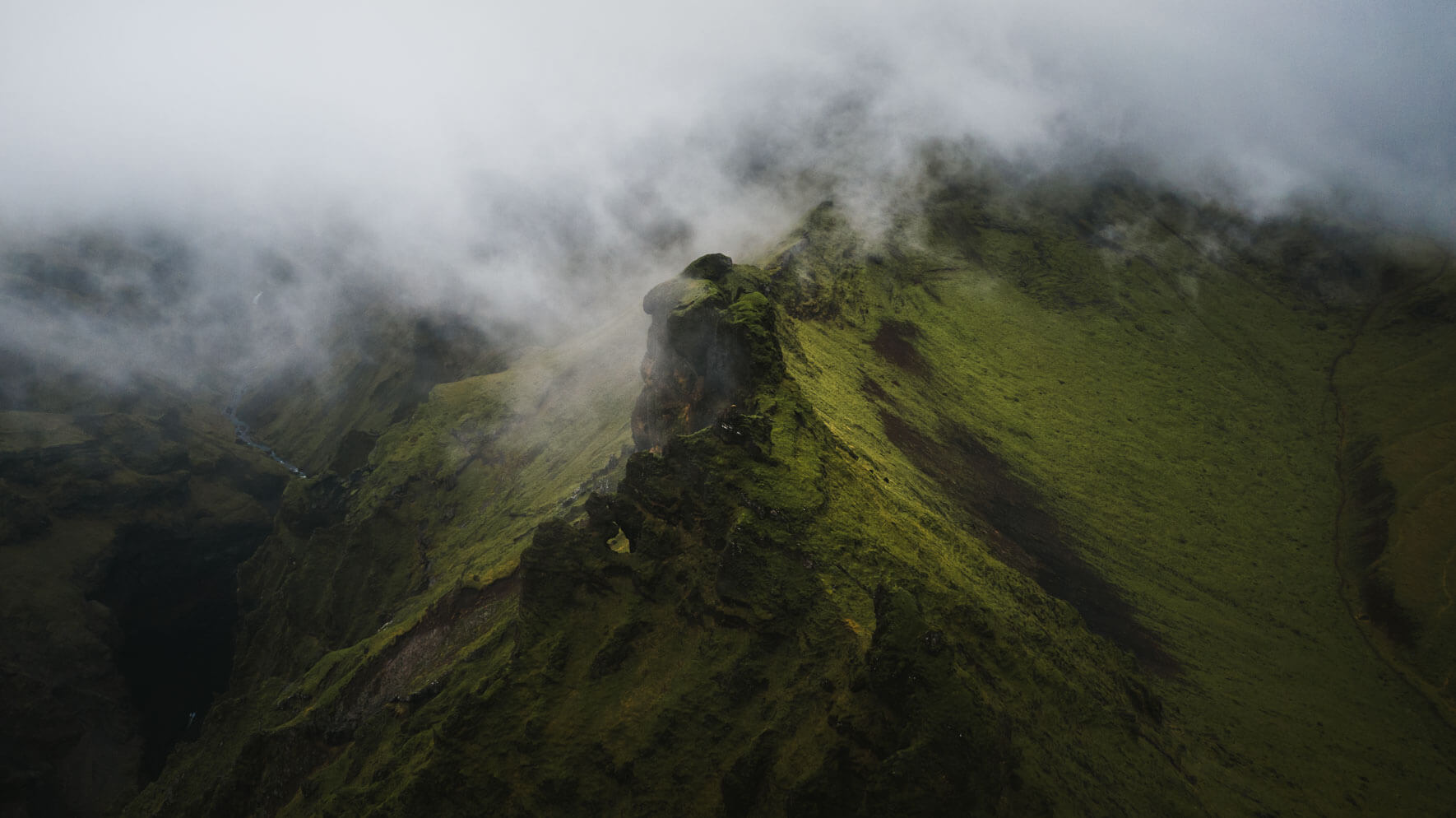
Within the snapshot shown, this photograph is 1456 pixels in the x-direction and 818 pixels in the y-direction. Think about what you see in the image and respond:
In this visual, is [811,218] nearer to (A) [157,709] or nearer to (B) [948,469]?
(B) [948,469]

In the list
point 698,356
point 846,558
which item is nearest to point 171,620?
point 698,356

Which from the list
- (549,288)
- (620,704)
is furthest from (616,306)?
(620,704)

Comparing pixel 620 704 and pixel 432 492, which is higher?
pixel 620 704

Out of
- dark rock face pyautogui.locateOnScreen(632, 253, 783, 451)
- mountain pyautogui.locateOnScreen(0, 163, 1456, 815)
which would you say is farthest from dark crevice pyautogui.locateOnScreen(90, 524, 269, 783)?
dark rock face pyautogui.locateOnScreen(632, 253, 783, 451)

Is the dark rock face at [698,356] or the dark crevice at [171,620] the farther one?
the dark crevice at [171,620]

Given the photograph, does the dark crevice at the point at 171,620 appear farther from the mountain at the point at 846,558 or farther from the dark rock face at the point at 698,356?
the dark rock face at the point at 698,356

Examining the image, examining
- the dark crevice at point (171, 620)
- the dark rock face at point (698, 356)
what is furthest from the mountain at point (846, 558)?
the dark crevice at point (171, 620)

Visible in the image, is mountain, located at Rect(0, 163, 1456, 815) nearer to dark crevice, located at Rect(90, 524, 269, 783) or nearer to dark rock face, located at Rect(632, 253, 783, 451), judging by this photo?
dark rock face, located at Rect(632, 253, 783, 451)

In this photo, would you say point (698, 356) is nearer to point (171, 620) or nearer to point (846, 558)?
point (846, 558)

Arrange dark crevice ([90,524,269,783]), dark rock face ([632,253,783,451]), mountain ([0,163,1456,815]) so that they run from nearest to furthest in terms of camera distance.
→ mountain ([0,163,1456,815]) < dark rock face ([632,253,783,451]) < dark crevice ([90,524,269,783])
